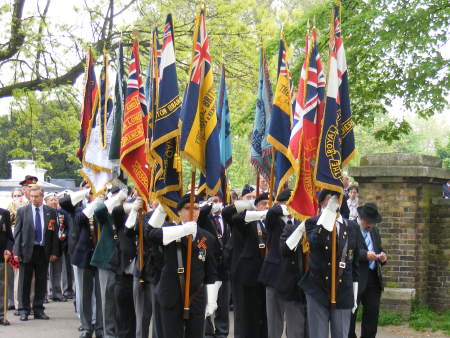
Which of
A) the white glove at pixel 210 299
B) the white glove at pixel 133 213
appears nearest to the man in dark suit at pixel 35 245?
the white glove at pixel 133 213

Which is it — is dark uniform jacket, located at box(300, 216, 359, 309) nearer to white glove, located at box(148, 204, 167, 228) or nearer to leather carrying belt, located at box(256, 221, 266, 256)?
white glove, located at box(148, 204, 167, 228)

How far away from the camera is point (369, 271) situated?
9.64 m

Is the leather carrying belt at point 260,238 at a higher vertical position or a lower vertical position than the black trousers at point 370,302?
higher

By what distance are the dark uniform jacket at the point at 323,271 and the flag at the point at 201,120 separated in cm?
115

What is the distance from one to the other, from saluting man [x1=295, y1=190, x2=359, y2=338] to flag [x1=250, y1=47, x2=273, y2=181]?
2.57 m

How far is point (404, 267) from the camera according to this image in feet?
39.1

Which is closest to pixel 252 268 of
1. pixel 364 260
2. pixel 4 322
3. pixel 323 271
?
pixel 364 260

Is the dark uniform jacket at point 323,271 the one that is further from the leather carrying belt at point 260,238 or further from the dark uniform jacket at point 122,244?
the dark uniform jacket at point 122,244

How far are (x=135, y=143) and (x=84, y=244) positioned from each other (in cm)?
206

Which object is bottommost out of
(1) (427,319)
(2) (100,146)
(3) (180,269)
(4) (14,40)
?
(1) (427,319)

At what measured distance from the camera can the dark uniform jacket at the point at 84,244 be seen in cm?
1073

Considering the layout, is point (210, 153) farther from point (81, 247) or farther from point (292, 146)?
point (81, 247)

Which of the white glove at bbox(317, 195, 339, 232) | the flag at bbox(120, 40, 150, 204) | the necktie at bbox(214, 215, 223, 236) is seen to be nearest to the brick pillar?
the necktie at bbox(214, 215, 223, 236)

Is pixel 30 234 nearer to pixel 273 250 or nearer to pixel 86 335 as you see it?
pixel 86 335
